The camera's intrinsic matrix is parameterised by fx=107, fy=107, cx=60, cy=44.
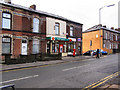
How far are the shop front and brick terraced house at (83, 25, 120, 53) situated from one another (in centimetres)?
1679

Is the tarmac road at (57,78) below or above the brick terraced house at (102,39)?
below

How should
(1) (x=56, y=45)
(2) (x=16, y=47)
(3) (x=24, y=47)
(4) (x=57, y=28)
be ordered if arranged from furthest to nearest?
1. (4) (x=57, y=28)
2. (1) (x=56, y=45)
3. (3) (x=24, y=47)
4. (2) (x=16, y=47)

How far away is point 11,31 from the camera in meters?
16.5

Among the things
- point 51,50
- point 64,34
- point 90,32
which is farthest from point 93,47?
point 51,50

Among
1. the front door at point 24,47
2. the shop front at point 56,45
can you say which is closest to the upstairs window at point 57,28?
the shop front at point 56,45

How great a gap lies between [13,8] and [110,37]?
34999 mm

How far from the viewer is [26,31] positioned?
18.3 metres

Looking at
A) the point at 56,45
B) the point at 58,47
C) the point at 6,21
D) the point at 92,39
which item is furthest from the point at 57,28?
the point at 92,39

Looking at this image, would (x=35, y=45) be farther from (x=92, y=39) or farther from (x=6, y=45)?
(x=92, y=39)

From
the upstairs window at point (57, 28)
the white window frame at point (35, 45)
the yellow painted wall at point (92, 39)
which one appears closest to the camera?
the white window frame at point (35, 45)

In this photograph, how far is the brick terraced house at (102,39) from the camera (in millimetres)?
36281

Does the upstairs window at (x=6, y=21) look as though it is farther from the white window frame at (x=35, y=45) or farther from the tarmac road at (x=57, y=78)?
the tarmac road at (x=57, y=78)

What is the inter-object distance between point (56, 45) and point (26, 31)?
23.3ft

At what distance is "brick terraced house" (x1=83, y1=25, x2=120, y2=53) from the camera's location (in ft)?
119
